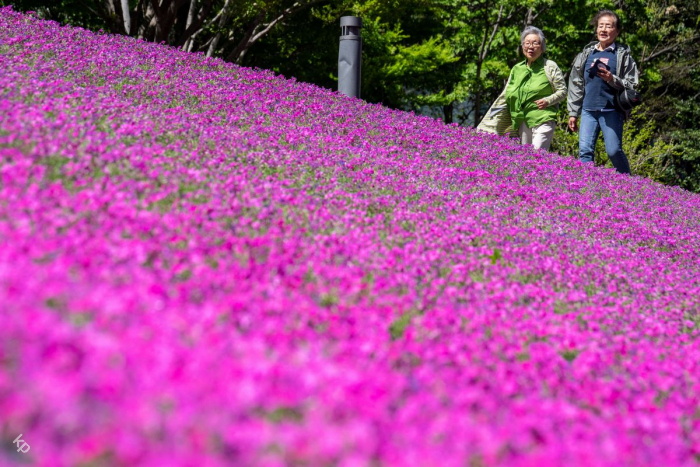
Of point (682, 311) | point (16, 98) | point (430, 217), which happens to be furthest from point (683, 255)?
point (16, 98)

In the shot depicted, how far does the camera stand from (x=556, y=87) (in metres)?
10.6

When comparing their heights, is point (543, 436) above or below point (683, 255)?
above

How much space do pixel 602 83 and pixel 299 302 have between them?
8.93 meters

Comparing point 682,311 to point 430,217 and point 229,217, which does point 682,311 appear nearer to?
point 430,217

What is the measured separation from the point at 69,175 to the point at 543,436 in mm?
2993

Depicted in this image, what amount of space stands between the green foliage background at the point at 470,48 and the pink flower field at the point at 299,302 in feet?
54.7

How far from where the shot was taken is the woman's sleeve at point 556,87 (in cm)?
1045

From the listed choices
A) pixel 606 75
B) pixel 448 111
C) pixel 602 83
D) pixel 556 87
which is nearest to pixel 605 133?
pixel 602 83

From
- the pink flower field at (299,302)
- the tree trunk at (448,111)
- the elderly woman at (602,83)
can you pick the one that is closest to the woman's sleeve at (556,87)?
the elderly woman at (602,83)

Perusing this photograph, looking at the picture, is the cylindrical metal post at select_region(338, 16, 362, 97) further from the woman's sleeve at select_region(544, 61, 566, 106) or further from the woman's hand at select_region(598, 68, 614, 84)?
the woman's hand at select_region(598, 68, 614, 84)

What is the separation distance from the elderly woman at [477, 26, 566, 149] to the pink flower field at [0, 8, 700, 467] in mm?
3347

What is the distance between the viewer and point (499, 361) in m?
3.26

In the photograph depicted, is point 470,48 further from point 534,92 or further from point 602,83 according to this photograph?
point 602,83

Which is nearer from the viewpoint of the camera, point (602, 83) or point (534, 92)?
point (602, 83)
